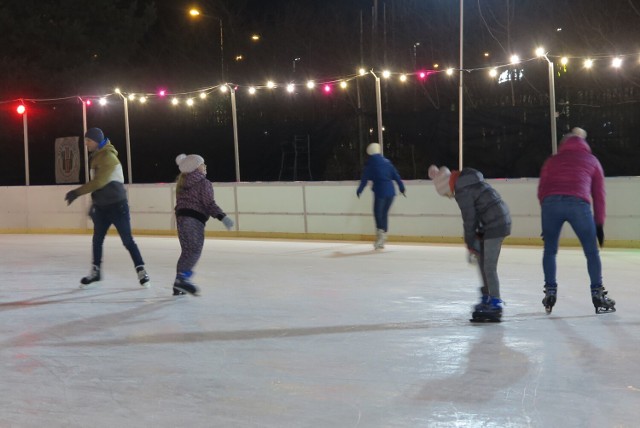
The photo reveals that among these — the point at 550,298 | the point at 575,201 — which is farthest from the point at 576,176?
the point at 550,298

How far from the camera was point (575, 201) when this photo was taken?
6.35 meters

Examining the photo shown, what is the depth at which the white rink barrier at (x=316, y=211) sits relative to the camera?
1205 cm

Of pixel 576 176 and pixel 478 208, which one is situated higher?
pixel 576 176

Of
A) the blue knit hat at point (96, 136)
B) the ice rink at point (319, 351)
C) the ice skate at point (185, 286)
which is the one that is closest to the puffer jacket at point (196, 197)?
the ice skate at point (185, 286)

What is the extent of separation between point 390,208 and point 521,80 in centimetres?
1388

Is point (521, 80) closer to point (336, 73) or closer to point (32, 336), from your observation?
point (336, 73)

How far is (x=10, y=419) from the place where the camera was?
4.02 m

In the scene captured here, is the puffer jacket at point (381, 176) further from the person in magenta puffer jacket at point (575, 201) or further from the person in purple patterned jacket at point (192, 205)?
the person in magenta puffer jacket at point (575, 201)

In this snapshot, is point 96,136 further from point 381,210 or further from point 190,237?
point 381,210

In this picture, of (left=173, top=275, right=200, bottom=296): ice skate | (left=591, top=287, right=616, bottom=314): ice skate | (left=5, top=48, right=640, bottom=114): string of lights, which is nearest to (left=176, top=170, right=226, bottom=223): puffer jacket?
(left=173, top=275, right=200, bottom=296): ice skate

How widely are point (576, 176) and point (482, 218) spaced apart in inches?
29.8

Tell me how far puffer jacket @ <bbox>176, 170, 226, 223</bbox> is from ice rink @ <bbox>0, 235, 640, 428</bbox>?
2.53ft

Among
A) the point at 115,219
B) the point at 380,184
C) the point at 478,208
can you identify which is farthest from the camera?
the point at 380,184

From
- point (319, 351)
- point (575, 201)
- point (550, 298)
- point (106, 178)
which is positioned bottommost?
point (319, 351)
